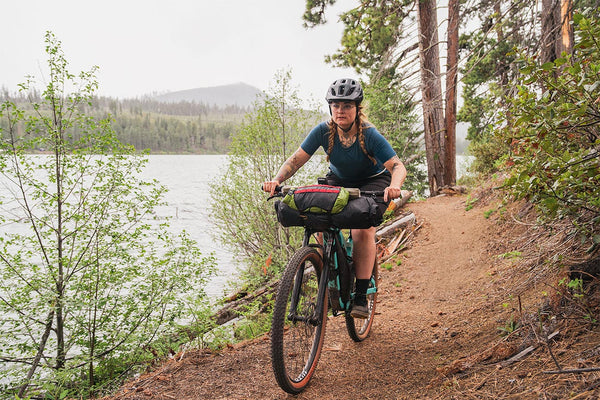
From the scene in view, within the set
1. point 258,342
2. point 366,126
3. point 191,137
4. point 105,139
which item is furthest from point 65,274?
point 191,137

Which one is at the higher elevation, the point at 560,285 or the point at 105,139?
the point at 105,139

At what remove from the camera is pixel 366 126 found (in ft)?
12.1

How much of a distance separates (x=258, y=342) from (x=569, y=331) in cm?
314

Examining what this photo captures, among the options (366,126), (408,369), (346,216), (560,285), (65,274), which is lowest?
(408,369)

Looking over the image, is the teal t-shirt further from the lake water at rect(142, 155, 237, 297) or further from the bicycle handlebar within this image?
the lake water at rect(142, 155, 237, 297)

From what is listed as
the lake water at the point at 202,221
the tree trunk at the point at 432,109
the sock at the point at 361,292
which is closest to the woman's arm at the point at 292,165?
the sock at the point at 361,292

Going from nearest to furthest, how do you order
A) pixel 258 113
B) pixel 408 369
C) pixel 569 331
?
1. pixel 569 331
2. pixel 408 369
3. pixel 258 113

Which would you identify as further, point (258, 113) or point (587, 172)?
point (258, 113)

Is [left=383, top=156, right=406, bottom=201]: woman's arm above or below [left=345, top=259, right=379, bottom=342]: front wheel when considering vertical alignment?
above

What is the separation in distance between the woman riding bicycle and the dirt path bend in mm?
574

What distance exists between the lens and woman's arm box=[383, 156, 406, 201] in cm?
321

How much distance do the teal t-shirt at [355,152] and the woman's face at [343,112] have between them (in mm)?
150

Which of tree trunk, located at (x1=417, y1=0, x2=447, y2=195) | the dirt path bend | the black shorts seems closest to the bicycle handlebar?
the black shorts

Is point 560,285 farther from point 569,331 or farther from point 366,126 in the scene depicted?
point 366,126
